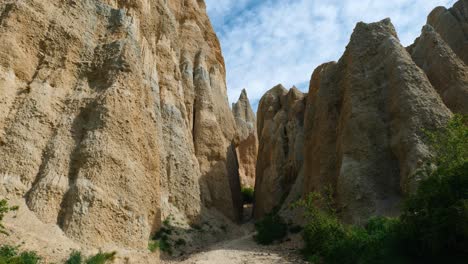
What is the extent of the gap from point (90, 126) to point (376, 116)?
1264cm

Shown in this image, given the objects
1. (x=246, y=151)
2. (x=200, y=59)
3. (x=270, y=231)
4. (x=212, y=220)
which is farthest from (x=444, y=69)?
(x=246, y=151)

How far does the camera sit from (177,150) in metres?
22.1

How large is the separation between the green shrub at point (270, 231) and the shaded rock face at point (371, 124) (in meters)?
2.61

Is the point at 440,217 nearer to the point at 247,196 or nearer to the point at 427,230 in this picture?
the point at 427,230

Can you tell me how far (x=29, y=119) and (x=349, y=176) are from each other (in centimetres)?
1315

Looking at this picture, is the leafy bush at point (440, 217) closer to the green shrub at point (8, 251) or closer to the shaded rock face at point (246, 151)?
the green shrub at point (8, 251)

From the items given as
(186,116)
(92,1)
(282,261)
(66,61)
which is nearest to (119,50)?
(66,61)

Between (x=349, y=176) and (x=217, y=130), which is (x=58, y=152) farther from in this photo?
(x=217, y=130)

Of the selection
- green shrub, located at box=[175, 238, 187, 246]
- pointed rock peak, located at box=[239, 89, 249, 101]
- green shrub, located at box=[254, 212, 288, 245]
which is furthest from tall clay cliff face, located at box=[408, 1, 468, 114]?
pointed rock peak, located at box=[239, 89, 249, 101]

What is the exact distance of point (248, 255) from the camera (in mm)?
15328

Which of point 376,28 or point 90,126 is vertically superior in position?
point 376,28

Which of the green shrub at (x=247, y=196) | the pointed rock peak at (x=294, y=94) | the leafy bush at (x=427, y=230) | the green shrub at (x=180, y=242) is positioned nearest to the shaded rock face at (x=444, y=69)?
the leafy bush at (x=427, y=230)

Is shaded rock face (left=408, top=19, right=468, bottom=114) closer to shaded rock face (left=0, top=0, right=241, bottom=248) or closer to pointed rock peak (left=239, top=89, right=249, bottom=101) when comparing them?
shaded rock face (left=0, top=0, right=241, bottom=248)

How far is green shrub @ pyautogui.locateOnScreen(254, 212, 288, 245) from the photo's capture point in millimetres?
18953
